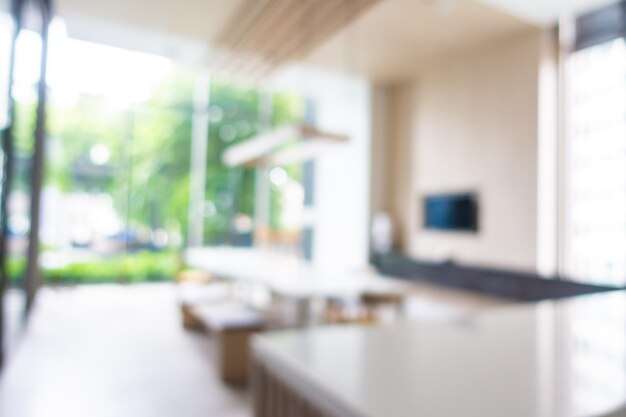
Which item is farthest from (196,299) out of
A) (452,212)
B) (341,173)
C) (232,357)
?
(341,173)

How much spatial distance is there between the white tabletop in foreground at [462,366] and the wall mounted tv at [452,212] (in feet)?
15.1

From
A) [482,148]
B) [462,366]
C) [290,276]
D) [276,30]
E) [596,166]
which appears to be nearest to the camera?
[462,366]

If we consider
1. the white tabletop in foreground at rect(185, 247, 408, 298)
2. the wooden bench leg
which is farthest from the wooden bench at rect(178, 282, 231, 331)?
the wooden bench leg

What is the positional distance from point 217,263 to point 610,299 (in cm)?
342

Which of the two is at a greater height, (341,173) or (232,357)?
(341,173)

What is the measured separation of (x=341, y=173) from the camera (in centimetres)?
754

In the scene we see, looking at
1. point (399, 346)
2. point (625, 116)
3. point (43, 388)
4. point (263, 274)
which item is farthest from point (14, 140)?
point (625, 116)

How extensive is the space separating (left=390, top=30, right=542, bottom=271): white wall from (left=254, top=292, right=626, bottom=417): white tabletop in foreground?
4.19m

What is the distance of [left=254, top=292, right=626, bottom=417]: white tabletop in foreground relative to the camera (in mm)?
598

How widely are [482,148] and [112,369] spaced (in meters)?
4.75

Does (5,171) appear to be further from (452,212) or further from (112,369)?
(452,212)

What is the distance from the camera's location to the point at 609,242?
428 cm

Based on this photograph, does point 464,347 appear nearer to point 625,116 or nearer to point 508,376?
point 508,376

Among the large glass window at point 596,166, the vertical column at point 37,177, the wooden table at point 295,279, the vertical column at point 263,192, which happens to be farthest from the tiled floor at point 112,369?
the large glass window at point 596,166
